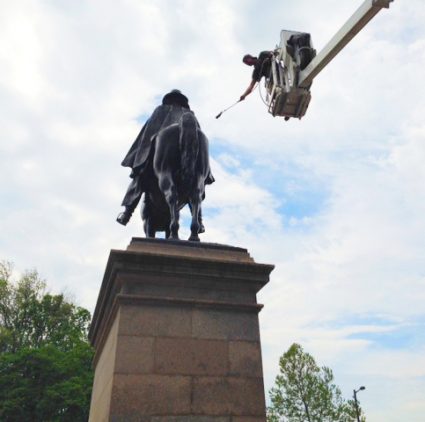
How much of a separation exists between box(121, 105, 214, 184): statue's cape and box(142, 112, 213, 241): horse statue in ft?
0.71

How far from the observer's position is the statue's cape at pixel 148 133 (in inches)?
320

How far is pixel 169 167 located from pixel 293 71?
241 centimetres

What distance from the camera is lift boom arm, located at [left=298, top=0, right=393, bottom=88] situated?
226 inches

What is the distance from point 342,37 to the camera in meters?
6.34

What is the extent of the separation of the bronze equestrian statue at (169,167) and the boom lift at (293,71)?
1386 millimetres

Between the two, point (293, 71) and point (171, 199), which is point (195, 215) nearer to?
point (171, 199)

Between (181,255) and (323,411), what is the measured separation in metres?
27.9

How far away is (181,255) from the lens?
600cm

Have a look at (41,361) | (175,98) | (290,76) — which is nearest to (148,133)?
(175,98)

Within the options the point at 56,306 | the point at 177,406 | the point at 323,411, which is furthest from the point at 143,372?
the point at 56,306

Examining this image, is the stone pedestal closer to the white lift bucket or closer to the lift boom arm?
the white lift bucket

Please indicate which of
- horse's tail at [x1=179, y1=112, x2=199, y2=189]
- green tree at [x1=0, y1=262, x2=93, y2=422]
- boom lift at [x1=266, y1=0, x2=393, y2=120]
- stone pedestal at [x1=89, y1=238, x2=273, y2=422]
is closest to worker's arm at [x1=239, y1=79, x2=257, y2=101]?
boom lift at [x1=266, y1=0, x2=393, y2=120]

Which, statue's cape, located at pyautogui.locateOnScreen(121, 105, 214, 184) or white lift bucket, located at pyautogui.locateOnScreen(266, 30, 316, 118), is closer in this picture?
white lift bucket, located at pyautogui.locateOnScreen(266, 30, 316, 118)

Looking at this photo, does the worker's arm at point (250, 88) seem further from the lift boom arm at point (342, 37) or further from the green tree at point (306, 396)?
the green tree at point (306, 396)
